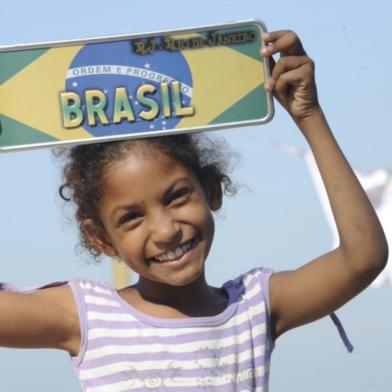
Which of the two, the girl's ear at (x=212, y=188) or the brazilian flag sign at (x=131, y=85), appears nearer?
the brazilian flag sign at (x=131, y=85)

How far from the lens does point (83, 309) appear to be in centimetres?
405

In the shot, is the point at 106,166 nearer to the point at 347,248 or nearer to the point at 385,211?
the point at 347,248

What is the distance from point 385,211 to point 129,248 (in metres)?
4.77

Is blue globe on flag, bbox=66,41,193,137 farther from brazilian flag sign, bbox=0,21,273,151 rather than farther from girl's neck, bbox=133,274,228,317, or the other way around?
girl's neck, bbox=133,274,228,317

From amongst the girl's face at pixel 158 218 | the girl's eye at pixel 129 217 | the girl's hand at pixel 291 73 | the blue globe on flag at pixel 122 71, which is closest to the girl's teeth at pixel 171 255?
the girl's face at pixel 158 218

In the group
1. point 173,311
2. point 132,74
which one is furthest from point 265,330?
point 132,74

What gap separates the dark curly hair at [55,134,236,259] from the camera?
13.3 feet

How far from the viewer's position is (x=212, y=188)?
420 centimetres

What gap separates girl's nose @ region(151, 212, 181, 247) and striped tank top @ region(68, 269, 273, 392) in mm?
233

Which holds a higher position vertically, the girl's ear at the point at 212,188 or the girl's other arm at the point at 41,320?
the girl's ear at the point at 212,188

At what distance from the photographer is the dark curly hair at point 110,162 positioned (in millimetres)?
4055

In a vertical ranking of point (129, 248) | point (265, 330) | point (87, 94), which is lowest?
point (265, 330)

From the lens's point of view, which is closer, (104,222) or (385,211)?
(104,222)

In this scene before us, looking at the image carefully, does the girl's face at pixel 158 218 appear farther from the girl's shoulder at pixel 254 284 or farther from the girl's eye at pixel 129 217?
the girl's shoulder at pixel 254 284
